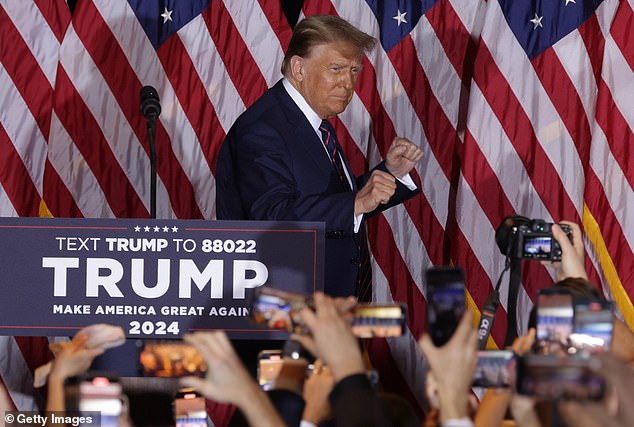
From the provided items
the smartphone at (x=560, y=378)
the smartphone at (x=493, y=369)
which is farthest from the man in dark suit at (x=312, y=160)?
the smartphone at (x=560, y=378)

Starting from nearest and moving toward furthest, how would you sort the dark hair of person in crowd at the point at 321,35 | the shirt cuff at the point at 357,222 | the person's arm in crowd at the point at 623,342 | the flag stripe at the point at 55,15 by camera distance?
the person's arm in crowd at the point at 623,342, the shirt cuff at the point at 357,222, the dark hair of person in crowd at the point at 321,35, the flag stripe at the point at 55,15

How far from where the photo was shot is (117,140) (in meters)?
4.82

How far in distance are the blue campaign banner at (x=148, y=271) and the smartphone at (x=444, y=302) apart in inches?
49.2

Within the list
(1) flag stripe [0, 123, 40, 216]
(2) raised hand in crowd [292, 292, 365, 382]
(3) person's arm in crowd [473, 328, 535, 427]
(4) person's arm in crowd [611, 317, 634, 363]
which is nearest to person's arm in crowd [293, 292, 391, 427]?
(2) raised hand in crowd [292, 292, 365, 382]

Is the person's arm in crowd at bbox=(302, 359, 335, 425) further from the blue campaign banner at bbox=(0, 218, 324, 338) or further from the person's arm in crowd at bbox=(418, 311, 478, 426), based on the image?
the blue campaign banner at bbox=(0, 218, 324, 338)

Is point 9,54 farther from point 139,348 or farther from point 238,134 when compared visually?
point 139,348

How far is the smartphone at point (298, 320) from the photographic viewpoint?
1806mm

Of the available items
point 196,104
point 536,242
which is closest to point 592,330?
point 536,242

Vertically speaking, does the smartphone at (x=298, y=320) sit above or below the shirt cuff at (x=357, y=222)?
below

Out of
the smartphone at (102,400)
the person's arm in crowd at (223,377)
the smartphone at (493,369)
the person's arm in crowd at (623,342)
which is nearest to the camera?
the person's arm in crowd at (223,377)

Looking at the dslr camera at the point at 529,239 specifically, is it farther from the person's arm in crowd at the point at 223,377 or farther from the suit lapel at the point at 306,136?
the person's arm in crowd at the point at 223,377

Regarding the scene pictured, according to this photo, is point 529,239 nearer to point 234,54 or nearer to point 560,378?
point 560,378

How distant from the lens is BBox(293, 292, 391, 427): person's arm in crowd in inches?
62.1

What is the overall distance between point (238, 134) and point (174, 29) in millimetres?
1439
